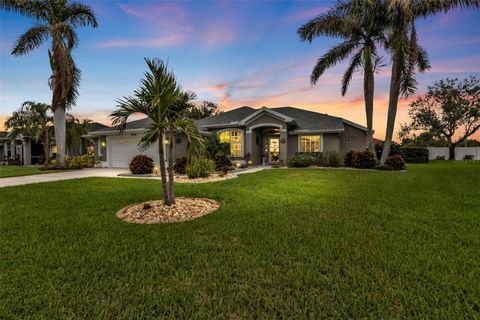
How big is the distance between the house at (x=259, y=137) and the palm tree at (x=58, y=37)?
3670 mm

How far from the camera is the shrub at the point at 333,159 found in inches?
A: 609

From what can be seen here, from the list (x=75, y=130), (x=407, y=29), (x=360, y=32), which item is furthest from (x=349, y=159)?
(x=75, y=130)

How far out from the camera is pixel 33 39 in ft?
49.3

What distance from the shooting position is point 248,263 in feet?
9.92

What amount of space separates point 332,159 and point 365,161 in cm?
194

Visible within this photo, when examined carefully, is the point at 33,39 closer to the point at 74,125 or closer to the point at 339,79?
the point at 74,125

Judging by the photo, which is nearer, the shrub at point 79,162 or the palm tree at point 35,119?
the shrub at point 79,162

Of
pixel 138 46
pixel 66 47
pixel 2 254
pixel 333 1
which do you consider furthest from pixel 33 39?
pixel 333 1

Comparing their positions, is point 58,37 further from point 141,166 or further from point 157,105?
point 157,105

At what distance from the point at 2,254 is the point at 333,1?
730 inches

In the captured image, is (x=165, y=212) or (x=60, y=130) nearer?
(x=165, y=212)

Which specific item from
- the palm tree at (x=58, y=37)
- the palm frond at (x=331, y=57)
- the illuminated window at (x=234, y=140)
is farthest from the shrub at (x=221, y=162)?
the palm tree at (x=58, y=37)

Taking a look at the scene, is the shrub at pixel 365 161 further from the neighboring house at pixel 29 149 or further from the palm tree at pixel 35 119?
the neighboring house at pixel 29 149

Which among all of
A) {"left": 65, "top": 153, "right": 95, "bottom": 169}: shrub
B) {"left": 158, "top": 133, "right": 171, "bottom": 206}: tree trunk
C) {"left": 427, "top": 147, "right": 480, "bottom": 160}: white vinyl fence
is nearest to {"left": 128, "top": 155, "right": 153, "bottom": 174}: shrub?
{"left": 65, "top": 153, "right": 95, "bottom": 169}: shrub
